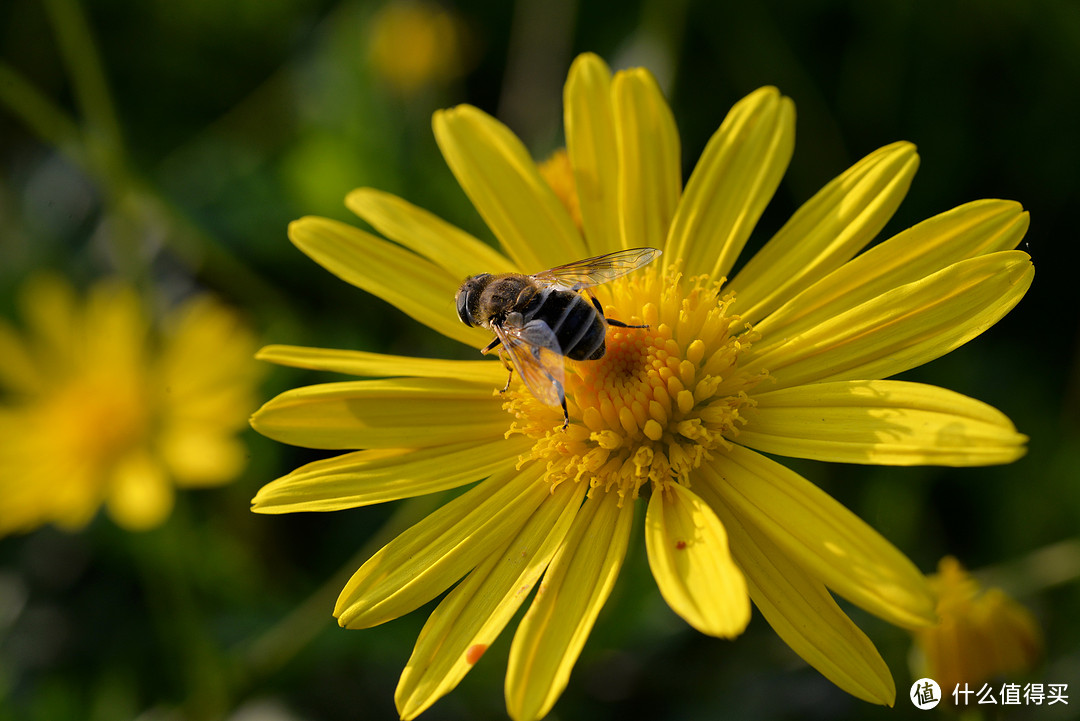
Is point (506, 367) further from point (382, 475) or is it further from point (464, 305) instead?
point (382, 475)

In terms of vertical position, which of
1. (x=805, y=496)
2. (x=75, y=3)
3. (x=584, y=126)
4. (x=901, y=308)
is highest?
(x=75, y=3)

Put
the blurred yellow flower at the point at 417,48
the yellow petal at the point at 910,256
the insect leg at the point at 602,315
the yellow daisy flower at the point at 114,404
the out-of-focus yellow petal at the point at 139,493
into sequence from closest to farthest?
the yellow petal at the point at 910,256 < the insect leg at the point at 602,315 < the out-of-focus yellow petal at the point at 139,493 < the yellow daisy flower at the point at 114,404 < the blurred yellow flower at the point at 417,48

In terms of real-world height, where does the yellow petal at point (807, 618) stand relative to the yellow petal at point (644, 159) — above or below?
below

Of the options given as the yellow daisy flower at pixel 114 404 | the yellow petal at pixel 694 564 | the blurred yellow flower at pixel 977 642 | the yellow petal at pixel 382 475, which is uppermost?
the yellow daisy flower at pixel 114 404

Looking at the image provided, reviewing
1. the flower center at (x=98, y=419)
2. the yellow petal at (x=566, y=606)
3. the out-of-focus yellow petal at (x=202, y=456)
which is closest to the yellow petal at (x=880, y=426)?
the yellow petal at (x=566, y=606)

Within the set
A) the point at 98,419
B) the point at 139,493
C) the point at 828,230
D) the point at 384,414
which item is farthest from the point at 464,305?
the point at 98,419

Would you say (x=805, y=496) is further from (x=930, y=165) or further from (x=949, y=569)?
(x=930, y=165)

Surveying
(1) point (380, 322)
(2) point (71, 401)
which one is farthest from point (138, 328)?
(1) point (380, 322)

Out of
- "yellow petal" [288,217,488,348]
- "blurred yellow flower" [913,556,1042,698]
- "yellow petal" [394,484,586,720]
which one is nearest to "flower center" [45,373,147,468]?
"yellow petal" [288,217,488,348]

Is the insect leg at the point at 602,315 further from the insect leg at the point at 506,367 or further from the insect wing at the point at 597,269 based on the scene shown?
the insect leg at the point at 506,367
